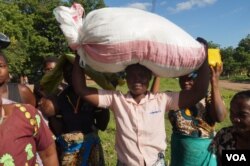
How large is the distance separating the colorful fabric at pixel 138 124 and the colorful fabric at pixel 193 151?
0.42 m

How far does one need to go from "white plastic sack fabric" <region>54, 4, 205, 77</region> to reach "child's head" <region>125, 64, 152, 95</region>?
0.05m

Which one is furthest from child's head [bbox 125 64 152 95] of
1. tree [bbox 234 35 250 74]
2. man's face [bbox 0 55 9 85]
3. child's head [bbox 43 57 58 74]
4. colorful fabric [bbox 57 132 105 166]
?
tree [bbox 234 35 250 74]

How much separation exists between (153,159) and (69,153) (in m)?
0.59

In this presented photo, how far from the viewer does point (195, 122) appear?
2752 millimetres

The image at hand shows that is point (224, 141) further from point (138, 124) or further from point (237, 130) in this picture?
point (138, 124)

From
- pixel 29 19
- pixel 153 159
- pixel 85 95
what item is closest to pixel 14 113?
pixel 85 95

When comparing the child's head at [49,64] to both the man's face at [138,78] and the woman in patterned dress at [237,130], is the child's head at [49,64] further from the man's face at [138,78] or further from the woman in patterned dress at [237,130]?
the woman in patterned dress at [237,130]

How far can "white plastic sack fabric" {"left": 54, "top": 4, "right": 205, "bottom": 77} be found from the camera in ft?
6.91

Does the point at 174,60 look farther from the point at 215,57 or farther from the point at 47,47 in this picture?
the point at 47,47

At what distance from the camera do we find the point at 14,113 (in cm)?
189

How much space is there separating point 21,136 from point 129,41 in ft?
2.57

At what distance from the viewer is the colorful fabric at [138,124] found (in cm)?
233

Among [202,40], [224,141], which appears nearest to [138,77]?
[202,40]

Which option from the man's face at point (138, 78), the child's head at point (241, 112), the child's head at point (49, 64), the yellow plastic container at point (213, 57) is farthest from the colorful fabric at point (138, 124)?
the child's head at point (49, 64)
